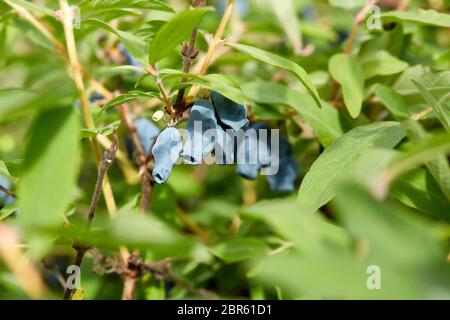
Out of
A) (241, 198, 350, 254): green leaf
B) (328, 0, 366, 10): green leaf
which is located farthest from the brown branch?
(328, 0, 366, 10): green leaf

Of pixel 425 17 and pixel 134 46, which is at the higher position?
pixel 425 17

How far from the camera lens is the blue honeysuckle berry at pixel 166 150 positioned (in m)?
0.86

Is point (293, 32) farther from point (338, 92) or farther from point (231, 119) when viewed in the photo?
point (231, 119)

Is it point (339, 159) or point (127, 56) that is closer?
point (339, 159)

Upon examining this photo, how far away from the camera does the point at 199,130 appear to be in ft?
2.90

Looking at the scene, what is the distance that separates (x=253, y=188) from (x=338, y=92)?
0.38 metres

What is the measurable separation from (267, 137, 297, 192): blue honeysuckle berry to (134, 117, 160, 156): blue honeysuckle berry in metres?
0.24

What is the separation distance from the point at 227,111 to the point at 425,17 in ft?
1.31

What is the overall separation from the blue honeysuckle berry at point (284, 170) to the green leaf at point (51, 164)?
687mm

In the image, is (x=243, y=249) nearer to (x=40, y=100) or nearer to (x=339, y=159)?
(x=339, y=159)

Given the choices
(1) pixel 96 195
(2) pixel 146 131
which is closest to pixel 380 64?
(2) pixel 146 131

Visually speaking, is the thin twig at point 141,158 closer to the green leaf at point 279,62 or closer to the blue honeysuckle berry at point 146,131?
the blue honeysuckle berry at point 146,131

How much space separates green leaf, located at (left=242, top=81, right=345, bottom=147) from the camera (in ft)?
3.50

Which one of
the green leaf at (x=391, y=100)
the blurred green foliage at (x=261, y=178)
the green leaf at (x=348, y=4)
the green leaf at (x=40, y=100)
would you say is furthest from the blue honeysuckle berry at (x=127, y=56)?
the green leaf at (x=40, y=100)
